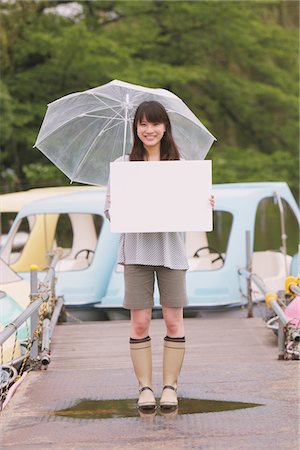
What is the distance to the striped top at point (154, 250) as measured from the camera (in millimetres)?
5270

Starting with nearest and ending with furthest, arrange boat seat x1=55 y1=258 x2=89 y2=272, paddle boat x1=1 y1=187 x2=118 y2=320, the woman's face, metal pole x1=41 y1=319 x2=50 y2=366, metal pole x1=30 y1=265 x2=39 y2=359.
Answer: the woman's face < metal pole x1=41 y1=319 x2=50 y2=366 < metal pole x1=30 y1=265 x2=39 y2=359 < paddle boat x1=1 y1=187 x2=118 y2=320 < boat seat x1=55 y1=258 x2=89 y2=272

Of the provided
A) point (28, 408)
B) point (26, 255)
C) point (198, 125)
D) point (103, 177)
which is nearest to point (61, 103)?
point (103, 177)

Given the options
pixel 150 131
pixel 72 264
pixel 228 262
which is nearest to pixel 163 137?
pixel 150 131

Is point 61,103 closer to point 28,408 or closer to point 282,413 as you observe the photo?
point 28,408

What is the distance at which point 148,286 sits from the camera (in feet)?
17.6

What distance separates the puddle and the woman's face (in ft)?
5.17

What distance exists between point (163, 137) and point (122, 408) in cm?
164

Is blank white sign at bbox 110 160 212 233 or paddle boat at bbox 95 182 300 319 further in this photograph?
paddle boat at bbox 95 182 300 319

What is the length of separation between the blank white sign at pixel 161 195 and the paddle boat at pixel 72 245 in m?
5.71

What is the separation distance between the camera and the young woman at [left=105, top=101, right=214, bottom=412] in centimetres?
530

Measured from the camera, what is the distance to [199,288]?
38.3 ft

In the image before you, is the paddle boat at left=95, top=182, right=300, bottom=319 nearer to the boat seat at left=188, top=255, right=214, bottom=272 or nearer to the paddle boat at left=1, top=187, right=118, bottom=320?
the boat seat at left=188, top=255, right=214, bottom=272

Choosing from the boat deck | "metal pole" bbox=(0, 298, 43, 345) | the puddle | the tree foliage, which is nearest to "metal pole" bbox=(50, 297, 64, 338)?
the boat deck

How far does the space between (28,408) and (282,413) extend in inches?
60.2
